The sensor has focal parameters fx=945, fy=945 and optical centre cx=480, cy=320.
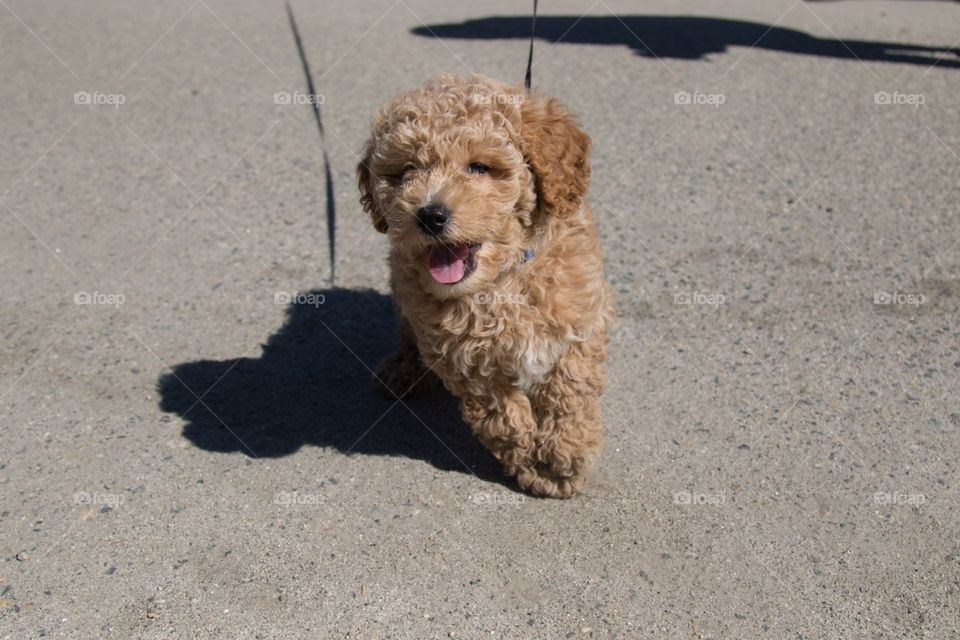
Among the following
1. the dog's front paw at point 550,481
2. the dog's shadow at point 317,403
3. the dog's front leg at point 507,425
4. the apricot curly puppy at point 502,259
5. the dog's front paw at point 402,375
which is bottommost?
the dog's shadow at point 317,403

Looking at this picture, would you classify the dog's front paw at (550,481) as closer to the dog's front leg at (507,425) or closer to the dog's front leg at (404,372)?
the dog's front leg at (507,425)

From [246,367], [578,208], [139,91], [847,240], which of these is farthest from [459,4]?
[578,208]

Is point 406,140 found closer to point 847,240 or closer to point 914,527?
point 914,527

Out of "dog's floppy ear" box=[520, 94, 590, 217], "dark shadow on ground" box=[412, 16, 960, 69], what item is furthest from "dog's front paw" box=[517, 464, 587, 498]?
"dark shadow on ground" box=[412, 16, 960, 69]

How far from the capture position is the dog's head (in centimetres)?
364

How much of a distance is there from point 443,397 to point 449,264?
1464 mm

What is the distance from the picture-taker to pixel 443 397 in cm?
507

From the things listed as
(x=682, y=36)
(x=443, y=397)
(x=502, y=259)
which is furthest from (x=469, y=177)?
Result: (x=682, y=36)

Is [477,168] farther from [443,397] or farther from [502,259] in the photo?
[443,397]

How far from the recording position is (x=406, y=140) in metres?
3.72

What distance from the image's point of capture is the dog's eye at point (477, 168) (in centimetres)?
375

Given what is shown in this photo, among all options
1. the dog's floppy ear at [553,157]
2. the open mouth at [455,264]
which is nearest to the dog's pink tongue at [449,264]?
the open mouth at [455,264]

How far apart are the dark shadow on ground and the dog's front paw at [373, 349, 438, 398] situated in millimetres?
5833

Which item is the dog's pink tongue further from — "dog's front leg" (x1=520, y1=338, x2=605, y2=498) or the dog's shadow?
the dog's shadow
